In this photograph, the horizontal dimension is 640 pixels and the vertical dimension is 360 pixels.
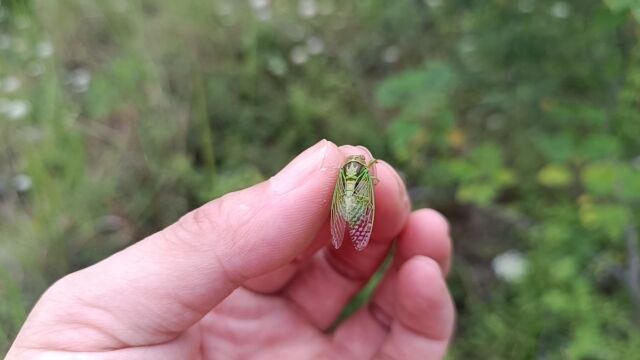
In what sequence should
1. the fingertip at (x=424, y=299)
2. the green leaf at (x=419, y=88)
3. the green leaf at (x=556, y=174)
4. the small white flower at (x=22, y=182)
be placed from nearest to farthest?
the fingertip at (x=424, y=299) < the green leaf at (x=419, y=88) < the green leaf at (x=556, y=174) < the small white flower at (x=22, y=182)

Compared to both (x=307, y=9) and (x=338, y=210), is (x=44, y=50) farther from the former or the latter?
(x=338, y=210)

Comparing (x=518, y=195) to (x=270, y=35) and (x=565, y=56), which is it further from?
(x=270, y=35)

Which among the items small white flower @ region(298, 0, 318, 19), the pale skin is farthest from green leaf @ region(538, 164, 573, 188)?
small white flower @ region(298, 0, 318, 19)

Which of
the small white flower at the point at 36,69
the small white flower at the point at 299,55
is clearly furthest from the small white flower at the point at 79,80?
the small white flower at the point at 299,55

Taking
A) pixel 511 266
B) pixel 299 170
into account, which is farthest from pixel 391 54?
pixel 299 170

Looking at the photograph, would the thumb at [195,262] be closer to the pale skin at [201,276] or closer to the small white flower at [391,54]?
the pale skin at [201,276]

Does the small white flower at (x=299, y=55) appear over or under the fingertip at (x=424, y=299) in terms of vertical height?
under
